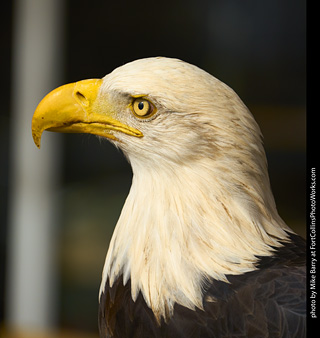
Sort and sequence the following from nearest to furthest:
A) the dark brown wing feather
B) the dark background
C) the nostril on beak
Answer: the dark brown wing feather
the nostril on beak
the dark background

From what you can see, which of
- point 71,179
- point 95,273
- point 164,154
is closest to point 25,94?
point 71,179

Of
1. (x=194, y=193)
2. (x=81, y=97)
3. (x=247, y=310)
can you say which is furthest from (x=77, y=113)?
(x=247, y=310)

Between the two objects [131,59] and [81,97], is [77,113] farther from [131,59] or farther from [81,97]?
[131,59]

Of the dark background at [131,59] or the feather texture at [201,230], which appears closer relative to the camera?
the feather texture at [201,230]

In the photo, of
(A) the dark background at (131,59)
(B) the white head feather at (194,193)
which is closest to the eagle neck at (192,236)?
(B) the white head feather at (194,193)

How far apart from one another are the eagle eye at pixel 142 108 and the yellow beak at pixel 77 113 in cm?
→ 3

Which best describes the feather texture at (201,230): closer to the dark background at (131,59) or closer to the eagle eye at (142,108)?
the eagle eye at (142,108)

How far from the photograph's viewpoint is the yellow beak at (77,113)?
0.77 m

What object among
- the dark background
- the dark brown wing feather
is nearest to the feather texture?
the dark brown wing feather

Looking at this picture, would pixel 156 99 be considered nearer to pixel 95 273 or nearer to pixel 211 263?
pixel 211 263

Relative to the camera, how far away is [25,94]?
2.71 m

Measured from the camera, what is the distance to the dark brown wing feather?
68 centimetres

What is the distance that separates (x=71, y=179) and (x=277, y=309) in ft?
7.61

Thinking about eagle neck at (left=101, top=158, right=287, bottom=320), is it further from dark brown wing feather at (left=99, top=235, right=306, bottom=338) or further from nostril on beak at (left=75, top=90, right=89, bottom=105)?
nostril on beak at (left=75, top=90, right=89, bottom=105)
